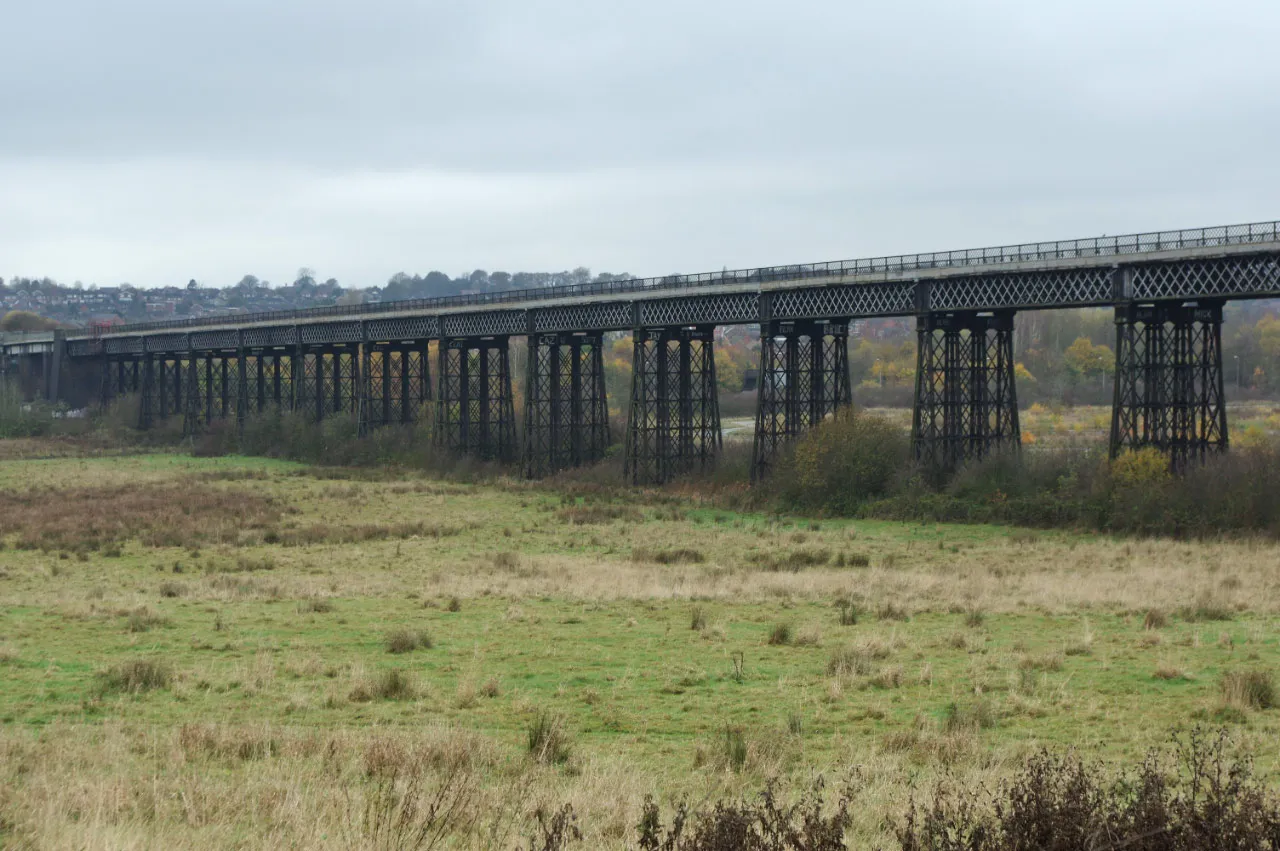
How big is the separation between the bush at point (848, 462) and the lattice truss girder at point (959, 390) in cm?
124

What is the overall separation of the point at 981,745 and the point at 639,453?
50.7 m

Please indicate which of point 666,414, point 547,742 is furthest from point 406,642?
point 666,414

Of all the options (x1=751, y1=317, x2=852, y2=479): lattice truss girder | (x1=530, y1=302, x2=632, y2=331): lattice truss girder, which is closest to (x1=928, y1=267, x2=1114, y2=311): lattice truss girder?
(x1=751, y1=317, x2=852, y2=479): lattice truss girder

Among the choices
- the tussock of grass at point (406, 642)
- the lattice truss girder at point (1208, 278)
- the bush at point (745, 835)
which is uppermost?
the lattice truss girder at point (1208, 278)

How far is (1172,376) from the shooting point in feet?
144

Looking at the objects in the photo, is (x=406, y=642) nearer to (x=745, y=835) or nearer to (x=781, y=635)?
(x=781, y=635)

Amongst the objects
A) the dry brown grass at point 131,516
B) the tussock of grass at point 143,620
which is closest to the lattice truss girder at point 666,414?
the dry brown grass at point 131,516

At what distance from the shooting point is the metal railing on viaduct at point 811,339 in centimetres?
4338

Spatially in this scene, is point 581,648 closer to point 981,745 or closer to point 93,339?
point 981,745

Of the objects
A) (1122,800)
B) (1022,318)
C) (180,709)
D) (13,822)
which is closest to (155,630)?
(180,709)

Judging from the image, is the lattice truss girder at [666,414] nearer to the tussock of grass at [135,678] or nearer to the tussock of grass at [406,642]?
the tussock of grass at [406,642]

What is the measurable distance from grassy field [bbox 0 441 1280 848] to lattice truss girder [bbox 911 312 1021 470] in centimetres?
978

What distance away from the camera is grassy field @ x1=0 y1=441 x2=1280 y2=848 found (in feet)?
38.4

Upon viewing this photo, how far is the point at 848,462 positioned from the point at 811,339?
8159mm
